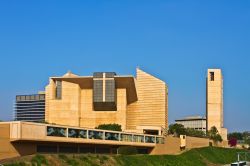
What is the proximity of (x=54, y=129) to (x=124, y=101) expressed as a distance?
7810 cm

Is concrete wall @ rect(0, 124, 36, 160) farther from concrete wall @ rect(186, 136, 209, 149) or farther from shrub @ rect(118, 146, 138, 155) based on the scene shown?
concrete wall @ rect(186, 136, 209, 149)

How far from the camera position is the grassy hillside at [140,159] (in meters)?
52.2

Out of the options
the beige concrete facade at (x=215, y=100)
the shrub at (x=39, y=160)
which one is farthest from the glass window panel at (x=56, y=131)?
the beige concrete facade at (x=215, y=100)

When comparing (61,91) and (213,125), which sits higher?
(61,91)

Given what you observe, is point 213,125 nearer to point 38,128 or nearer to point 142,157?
point 142,157

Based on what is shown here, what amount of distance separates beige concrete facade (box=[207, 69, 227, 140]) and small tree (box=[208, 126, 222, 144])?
6.60 meters

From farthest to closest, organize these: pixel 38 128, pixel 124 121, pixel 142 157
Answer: pixel 124 121 → pixel 142 157 → pixel 38 128

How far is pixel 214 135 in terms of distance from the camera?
507ft

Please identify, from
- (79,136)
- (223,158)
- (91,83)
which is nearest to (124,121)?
(91,83)

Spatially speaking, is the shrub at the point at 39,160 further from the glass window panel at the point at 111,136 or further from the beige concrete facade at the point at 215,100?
the beige concrete facade at the point at 215,100

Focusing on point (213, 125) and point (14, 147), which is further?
point (213, 125)

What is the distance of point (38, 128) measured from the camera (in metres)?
64.1

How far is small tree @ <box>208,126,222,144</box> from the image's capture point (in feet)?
494

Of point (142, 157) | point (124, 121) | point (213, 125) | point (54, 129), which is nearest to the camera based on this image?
point (54, 129)
